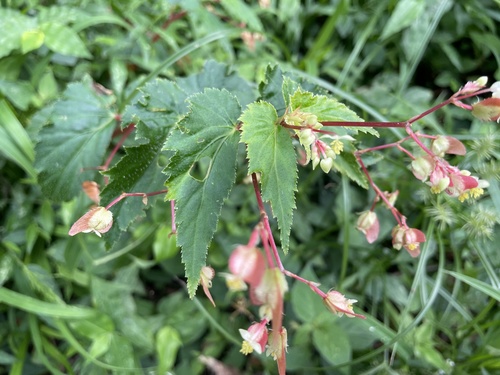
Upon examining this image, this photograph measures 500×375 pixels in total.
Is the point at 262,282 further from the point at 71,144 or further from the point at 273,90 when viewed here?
the point at 71,144

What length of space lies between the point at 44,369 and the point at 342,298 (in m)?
0.96

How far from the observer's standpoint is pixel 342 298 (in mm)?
577

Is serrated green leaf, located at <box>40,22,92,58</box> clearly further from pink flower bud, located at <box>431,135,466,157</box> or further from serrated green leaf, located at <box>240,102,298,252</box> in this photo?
A: pink flower bud, located at <box>431,135,466,157</box>

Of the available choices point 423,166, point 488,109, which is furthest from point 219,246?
point 488,109

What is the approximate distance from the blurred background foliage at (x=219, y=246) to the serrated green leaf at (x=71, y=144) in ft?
0.28

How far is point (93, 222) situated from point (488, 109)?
56 cm

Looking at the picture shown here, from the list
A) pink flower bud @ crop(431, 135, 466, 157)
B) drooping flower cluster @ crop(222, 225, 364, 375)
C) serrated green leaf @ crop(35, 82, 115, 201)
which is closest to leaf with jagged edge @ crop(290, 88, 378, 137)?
pink flower bud @ crop(431, 135, 466, 157)

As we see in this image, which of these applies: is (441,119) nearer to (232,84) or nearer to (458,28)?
(458,28)

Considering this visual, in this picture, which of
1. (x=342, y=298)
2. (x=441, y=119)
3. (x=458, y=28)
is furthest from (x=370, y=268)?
(x=458, y=28)

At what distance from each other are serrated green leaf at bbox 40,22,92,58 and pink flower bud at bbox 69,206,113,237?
0.59 meters

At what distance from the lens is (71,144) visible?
2.84 ft

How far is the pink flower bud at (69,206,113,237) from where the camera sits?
582 millimetres

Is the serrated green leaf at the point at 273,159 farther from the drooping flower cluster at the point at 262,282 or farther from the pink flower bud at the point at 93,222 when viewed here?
the pink flower bud at the point at 93,222

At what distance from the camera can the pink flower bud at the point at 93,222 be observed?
0.58m
